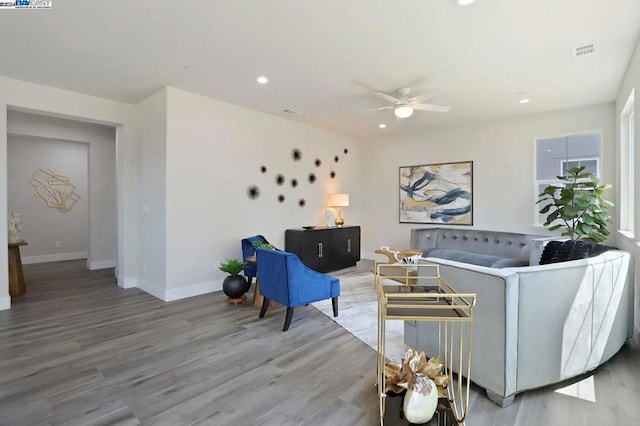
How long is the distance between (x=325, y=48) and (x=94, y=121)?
146 inches

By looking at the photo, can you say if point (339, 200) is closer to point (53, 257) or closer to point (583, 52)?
point (583, 52)

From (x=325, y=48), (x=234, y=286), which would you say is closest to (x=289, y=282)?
(x=234, y=286)

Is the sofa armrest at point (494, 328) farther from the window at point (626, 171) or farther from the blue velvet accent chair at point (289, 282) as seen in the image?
the window at point (626, 171)

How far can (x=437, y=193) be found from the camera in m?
6.45

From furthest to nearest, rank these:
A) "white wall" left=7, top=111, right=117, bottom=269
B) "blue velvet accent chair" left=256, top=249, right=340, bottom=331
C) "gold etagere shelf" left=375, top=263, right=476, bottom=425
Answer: "white wall" left=7, top=111, right=117, bottom=269 < "blue velvet accent chair" left=256, top=249, right=340, bottom=331 < "gold etagere shelf" left=375, top=263, right=476, bottom=425

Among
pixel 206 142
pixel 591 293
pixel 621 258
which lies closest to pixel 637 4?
pixel 621 258

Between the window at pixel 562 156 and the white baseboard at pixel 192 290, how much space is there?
207 inches

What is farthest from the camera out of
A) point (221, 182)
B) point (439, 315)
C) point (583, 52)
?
point (221, 182)

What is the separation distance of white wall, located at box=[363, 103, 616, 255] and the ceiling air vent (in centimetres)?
224

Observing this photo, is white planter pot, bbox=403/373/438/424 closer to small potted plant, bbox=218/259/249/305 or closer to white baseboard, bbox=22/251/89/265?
small potted plant, bbox=218/259/249/305

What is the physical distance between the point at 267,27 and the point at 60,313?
393 centimetres

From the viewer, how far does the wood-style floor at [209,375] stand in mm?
1978

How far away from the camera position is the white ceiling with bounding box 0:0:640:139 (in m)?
2.54

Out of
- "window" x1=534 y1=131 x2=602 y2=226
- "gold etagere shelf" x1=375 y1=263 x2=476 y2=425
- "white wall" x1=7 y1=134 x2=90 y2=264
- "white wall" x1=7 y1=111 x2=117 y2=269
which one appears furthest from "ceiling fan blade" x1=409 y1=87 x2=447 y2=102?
"white wall" x1=7 y1=134 x2=90 y2=264
